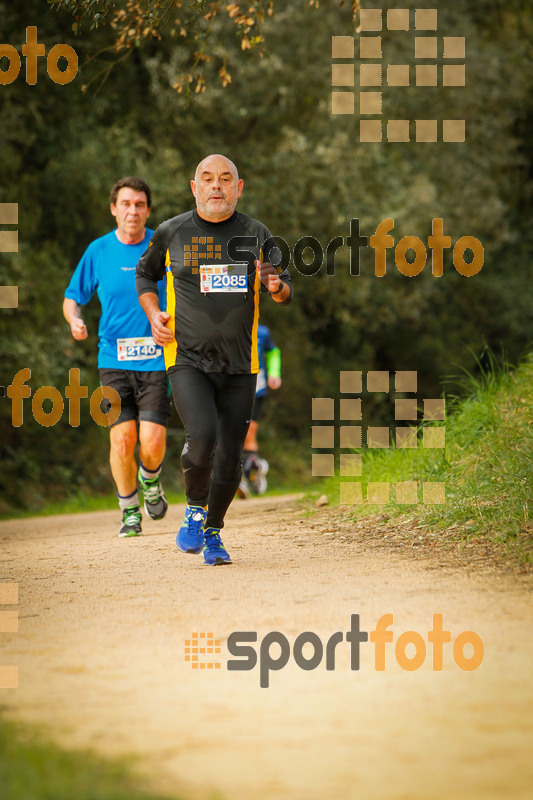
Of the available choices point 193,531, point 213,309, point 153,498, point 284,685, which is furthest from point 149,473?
point 284,685

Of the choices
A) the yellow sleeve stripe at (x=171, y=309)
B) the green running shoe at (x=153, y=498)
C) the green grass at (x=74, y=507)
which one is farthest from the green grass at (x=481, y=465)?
the green grass at (x=74, y=507)

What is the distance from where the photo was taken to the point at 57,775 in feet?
9.37

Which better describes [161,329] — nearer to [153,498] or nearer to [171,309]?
[171,309]

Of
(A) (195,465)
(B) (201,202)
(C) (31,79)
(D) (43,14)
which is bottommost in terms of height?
(A) (195,465)

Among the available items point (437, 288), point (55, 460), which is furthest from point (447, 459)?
point (437, 288)

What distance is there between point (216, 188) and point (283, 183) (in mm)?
13902

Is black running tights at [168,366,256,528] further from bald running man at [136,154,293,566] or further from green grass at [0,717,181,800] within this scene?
green grass at [0,717,181,800]

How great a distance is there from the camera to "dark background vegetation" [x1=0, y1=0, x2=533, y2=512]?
16.5 metres

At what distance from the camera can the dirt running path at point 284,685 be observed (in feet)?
9.52

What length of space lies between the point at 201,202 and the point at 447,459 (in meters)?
3.07

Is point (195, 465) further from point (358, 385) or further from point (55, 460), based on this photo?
point (358, 385)

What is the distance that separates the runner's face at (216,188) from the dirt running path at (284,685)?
2002 mm

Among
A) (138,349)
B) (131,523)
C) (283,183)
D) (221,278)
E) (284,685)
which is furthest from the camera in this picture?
(283,183)

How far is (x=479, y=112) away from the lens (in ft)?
82.4
